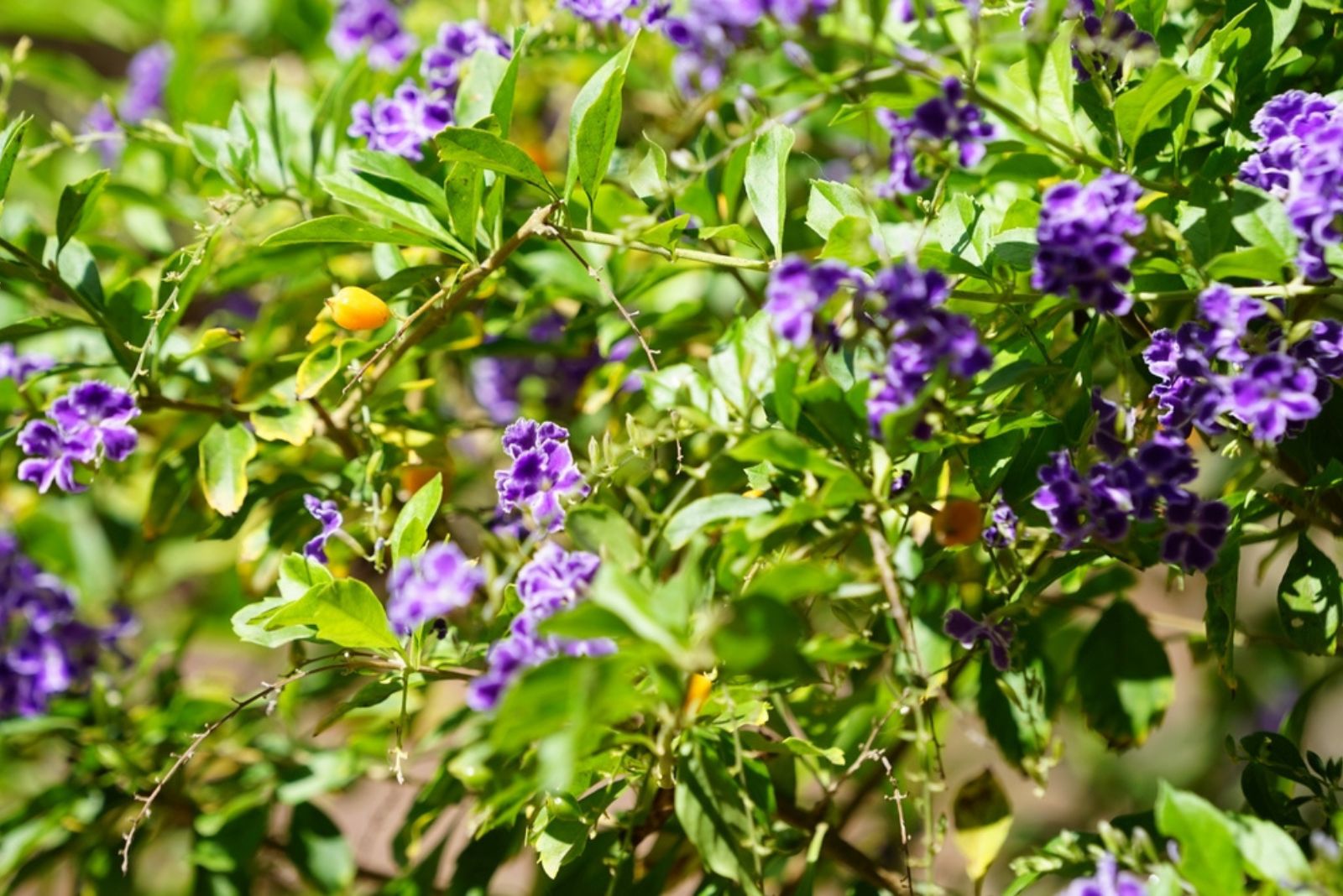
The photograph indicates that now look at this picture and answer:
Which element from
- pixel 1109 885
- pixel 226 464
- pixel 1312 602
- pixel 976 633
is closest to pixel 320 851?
pixel 226 464

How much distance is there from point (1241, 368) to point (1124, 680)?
44 cm

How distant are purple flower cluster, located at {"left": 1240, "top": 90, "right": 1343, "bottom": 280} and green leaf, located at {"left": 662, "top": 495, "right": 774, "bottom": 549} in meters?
0.38

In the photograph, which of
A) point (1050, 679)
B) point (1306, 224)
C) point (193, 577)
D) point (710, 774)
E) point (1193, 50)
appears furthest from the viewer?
point (193, 577)

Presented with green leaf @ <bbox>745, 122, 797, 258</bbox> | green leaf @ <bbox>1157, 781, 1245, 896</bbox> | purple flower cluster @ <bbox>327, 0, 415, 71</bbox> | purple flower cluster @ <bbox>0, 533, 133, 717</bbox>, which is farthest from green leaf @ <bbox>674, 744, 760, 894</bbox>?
purple flower cluster @ <bbox>327, 0, 415, 71</bbox>

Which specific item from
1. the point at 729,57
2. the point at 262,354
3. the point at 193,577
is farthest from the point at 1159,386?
the point at 193,577

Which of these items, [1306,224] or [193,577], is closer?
[1306,224]

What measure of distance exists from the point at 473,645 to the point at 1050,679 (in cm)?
54

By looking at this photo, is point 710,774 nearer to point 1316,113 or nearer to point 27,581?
point 1316,113

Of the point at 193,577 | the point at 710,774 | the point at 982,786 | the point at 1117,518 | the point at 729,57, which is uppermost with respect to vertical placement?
the point at 729,57

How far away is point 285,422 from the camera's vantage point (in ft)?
3.69

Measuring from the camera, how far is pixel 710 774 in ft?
2.80

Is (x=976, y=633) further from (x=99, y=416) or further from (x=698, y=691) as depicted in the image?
(x=99, y=416)

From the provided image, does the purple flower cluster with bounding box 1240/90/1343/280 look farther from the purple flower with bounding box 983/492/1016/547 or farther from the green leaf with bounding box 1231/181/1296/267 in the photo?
the purple flower with bounding box 983/492/1016/547

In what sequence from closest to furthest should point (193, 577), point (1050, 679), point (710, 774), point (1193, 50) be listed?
1. point (710, 774)
2. point (1193, 50)
3. point (1050, 679)
4. point (193, 577)
